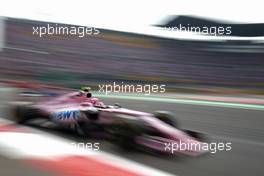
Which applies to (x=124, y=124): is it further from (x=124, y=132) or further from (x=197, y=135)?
(x=197, y=135)

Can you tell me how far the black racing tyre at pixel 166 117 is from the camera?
2.66 metres

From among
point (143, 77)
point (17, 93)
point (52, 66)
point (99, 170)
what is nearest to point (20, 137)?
point (17, 93)

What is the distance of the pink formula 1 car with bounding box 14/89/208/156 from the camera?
8.73ft

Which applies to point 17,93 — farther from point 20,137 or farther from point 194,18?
point 194,18

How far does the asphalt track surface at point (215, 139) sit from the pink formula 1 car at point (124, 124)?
0.17 feet

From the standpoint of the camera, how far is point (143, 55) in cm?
267

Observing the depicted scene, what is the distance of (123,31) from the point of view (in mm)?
2598
